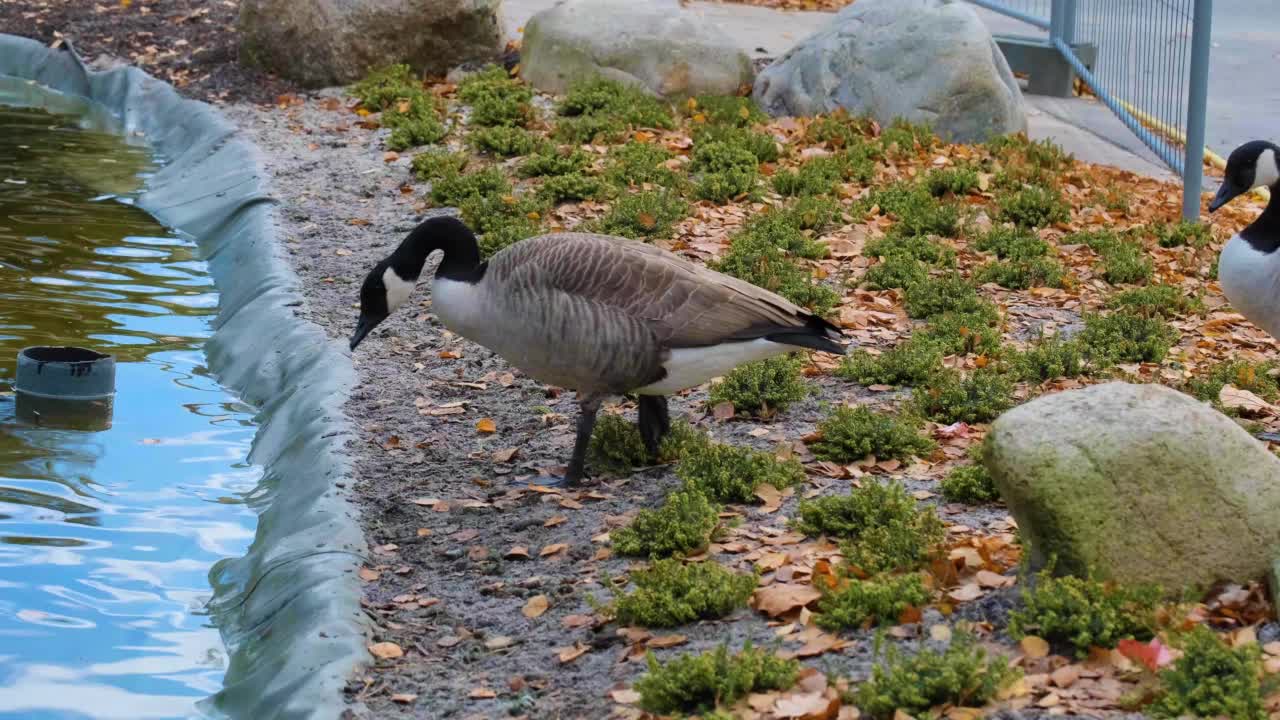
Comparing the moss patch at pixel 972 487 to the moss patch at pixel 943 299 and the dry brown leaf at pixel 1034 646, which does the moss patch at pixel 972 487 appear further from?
the moss patch at pixel 943 299

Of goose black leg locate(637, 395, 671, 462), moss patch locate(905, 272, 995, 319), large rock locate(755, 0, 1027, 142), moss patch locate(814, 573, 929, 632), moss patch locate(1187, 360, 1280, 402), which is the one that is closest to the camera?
moss patch locate(814, 573, 929, 632)

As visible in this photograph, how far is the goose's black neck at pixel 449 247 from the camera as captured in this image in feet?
18.9

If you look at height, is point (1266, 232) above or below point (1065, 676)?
above

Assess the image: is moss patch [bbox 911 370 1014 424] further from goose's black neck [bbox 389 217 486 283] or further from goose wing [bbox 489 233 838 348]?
goose's black neck [bbox 389 217 486 283]

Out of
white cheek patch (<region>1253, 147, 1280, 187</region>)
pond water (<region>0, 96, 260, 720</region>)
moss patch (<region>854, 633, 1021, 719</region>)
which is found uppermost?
white cheek patch (<region>1253, 147, 1280, 187</region>)

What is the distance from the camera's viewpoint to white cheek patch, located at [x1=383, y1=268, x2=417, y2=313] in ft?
19.7

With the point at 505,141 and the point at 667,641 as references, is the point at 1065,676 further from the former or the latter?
the point at 505,141

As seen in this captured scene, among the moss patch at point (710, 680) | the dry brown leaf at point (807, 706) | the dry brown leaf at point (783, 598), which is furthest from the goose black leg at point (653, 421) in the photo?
the dry brown leaf at point (807, 706)

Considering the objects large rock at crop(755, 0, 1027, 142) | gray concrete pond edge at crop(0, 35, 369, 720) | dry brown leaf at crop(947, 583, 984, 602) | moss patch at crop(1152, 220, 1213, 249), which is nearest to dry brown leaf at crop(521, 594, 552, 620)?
gray concrete pond edge at crop(0, 35, 369, 720)

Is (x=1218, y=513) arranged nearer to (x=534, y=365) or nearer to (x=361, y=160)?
(x=534, y=365)

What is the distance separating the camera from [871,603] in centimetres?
427

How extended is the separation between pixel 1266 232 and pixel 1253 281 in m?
0.23

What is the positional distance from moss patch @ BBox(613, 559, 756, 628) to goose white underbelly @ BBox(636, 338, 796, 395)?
3.77ft

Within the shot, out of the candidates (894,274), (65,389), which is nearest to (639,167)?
(894,274)
